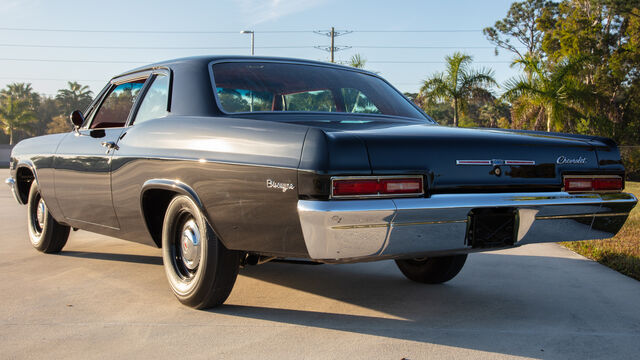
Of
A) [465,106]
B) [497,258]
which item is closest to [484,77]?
[465,106]

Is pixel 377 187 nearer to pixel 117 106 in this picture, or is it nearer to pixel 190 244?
pixel 190 244

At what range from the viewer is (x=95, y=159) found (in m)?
4.42

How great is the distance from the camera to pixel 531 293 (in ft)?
13.9

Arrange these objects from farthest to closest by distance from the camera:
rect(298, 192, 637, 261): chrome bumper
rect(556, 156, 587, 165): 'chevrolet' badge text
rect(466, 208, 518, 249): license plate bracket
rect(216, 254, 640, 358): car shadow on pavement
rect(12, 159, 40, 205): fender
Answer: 1. rect(12, 159, 40, 205): fender
2. rect(556, 156, 587, 165): 'chevrolet' badge text
3. rect(216, 254, 640, 358): car shadow on pavement
4. rect(466, 208, 518, 249): license plate bracket
5. rect(298, 192, 637, 261): chrome bumper

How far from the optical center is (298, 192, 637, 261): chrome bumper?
275 centimetres

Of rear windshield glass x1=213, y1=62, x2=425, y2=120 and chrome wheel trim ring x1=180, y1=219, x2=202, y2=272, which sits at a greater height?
rear windshield glass x1=213, y1=62, x2=425, y2=120

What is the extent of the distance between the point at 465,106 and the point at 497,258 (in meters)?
18.6

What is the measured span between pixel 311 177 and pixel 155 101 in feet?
5.88

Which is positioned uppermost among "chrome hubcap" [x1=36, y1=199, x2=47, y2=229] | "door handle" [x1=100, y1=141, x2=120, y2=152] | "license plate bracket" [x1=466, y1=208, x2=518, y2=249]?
"door handle" [x1=100, y1=141, x2=120, y2=152]

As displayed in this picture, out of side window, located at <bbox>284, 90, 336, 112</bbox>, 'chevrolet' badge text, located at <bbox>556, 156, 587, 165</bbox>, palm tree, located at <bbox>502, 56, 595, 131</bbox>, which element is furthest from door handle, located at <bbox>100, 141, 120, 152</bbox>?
palm tree, located at <bbox>502, 56, 595, 131</bbox>

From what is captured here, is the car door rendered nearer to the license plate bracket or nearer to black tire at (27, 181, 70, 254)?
black tire at (27, 181, 70, 254)

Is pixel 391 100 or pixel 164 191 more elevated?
pixel 391 100

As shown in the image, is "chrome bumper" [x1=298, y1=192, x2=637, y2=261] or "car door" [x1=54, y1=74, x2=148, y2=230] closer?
"chrome bumper" [x1=298, y1=192, x2=637, y2=261]

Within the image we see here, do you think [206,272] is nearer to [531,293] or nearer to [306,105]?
[306,105]
